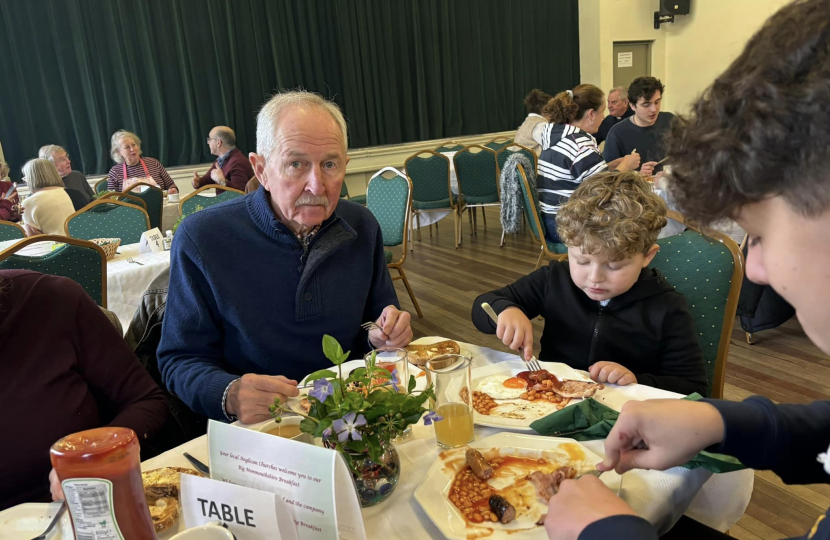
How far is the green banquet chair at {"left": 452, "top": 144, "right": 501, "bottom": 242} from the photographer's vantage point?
5996 mm

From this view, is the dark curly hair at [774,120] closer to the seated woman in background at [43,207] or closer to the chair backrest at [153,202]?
the seated woman in background at [43,207]

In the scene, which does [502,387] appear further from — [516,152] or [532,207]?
[516,152]

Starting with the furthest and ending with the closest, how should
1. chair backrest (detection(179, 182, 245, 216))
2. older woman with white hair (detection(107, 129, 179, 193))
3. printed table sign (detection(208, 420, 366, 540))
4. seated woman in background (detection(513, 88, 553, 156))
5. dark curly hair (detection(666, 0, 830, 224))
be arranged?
seated woman in background (detection(513, 88, 553, 156)) → older woman with white hair (detection(107, 129, 179, 193)) → chair backrest (detection(179, 182, 245, 216)) → printed table sign (detection(208, 420, 366, 540)) → dark curly hair (detection(666, 0, 830, 224))

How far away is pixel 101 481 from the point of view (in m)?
0.59

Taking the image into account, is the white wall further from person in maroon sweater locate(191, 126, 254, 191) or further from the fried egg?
the fried egg

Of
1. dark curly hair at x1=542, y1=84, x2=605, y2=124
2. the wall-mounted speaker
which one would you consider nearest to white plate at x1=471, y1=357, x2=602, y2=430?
dark curly hair at x1=542, y1=84, x2=605, y2=124

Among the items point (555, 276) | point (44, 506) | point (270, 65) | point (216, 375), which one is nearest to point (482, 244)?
point (270, 65)

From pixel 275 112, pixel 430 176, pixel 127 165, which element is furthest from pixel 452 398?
pixel 127 165

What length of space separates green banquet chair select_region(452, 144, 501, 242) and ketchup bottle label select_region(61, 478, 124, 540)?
18.2 feet

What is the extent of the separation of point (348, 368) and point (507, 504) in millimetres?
648

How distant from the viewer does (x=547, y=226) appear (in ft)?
12.8

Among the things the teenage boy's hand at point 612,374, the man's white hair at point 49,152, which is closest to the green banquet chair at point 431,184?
the man's white hair at point 49,152

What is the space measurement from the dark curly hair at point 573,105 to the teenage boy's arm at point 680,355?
2909 millimetres

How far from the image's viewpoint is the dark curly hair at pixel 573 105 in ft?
13.4
